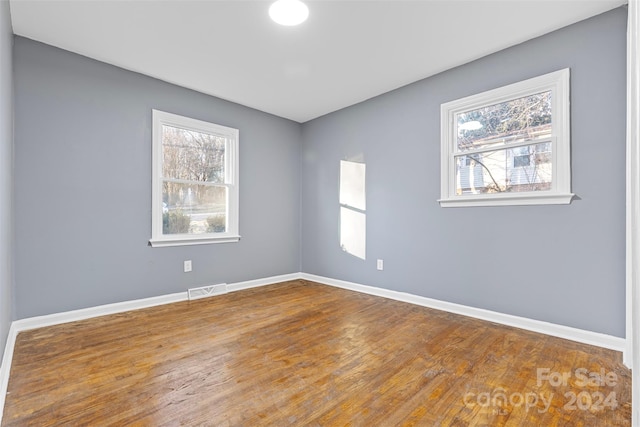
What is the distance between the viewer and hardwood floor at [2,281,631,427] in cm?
152

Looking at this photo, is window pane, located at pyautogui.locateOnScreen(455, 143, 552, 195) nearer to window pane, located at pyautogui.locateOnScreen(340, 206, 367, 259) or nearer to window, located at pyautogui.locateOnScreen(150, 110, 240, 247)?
window pane, located at pyautogui.locateOnScreen(340, 206, 367, 259)

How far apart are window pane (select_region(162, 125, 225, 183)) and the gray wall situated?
1536 mm

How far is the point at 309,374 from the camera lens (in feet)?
6.27

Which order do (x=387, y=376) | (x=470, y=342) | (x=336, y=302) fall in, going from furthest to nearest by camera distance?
(x=336, y=302)
(x=470, y=342)
(x=387, y=376)

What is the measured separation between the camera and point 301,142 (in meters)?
4.93

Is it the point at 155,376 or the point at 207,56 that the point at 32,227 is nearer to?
the point at 155,376

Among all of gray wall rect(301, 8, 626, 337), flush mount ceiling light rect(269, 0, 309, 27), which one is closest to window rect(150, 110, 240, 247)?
gray wall rect(301, 8, 626, 337)

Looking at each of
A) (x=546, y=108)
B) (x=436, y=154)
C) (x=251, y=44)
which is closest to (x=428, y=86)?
(x=436, y=154)

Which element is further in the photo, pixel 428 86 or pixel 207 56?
pixel 428 86

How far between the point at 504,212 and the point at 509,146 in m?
0.58

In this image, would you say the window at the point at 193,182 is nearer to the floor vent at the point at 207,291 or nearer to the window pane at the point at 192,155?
the window pane at the point at 192,155

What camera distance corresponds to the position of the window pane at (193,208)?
3.54m

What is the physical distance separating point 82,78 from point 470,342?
4074 mm

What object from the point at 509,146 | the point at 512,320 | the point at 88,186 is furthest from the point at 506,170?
the point at 88,186
